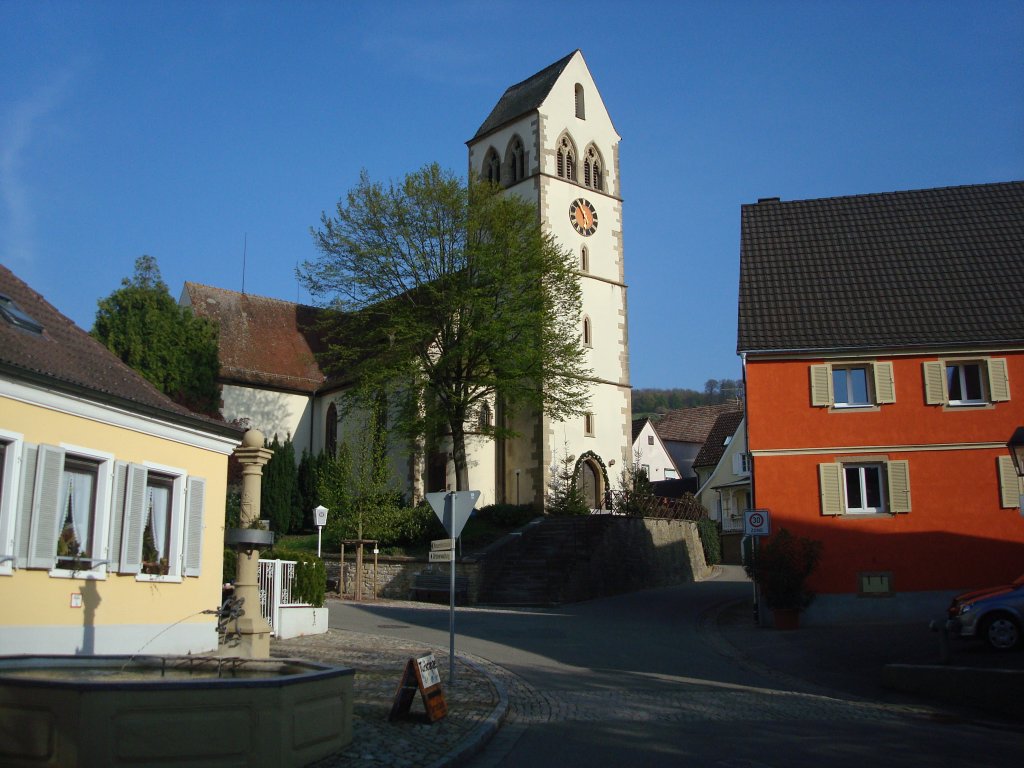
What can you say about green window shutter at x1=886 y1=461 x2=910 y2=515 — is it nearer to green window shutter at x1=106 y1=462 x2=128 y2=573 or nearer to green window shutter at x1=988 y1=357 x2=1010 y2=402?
green window shutter at x1=988 y1=357 x2=1010 y2=402

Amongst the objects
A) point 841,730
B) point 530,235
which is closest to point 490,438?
point 530,235

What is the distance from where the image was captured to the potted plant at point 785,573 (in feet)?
70.6

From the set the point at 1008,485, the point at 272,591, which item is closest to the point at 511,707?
the point at 272,591

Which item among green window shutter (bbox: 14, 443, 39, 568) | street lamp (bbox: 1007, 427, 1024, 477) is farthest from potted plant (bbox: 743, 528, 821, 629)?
green window shutter (bbox: 14, 443, 39, 568)

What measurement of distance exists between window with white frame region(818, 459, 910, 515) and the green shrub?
707 inches

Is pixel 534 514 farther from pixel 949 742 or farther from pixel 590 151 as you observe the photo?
pixel 949 742

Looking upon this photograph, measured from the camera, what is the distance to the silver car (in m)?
16.2

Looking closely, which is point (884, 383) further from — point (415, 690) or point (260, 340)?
point (260, 340)

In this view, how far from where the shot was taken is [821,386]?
23.6 meters

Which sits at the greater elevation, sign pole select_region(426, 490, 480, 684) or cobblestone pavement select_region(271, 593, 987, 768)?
sign pole select_region(426, 490, 480, 684)

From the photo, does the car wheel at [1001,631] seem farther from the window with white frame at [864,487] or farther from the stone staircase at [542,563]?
the stone staircase at [542,563]

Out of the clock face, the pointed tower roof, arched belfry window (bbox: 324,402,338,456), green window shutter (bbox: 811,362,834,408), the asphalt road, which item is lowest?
the asphalt road

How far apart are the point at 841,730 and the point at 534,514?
25.0m

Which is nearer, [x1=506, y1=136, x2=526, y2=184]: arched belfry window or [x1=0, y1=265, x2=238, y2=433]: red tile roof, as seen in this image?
[x1=0, y1=265, x2=238, y2=433]: red tile roof
